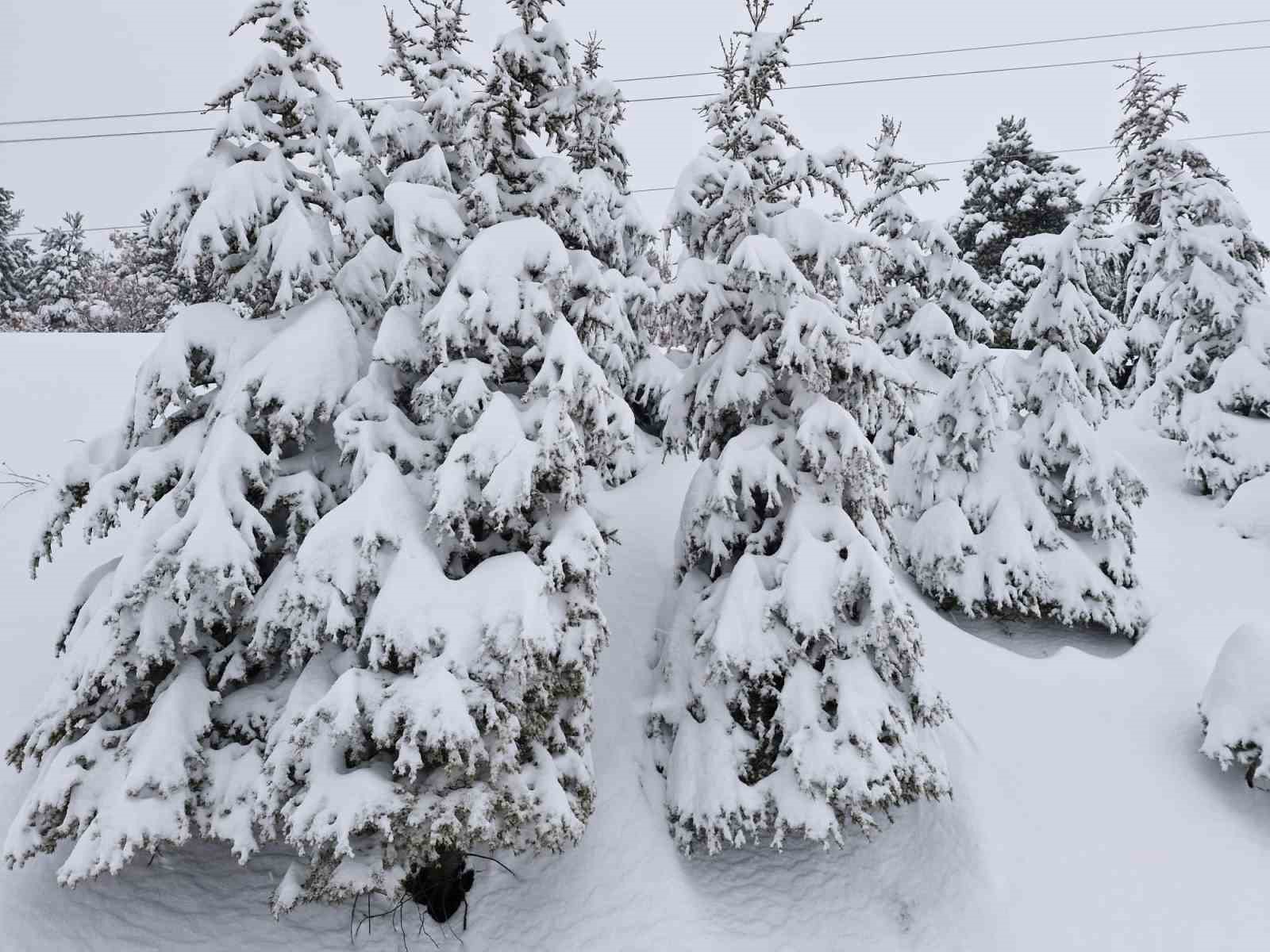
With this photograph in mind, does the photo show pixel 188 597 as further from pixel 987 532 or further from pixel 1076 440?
pixel 1076 440

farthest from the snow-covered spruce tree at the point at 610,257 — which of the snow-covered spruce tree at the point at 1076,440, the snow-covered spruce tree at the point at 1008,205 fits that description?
the snow-covered spruce tree at the point at 1008,205

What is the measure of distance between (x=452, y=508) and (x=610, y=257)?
9919 mm

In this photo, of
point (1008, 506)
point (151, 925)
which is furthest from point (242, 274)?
point (1008, 506)

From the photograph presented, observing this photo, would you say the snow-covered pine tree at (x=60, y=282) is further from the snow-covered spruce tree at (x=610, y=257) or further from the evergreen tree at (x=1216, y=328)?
the evergreen tree at (x=1216, y=328)

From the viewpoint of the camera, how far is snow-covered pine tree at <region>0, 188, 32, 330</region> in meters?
38.3

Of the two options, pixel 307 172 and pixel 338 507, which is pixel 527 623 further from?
pixel 307 172

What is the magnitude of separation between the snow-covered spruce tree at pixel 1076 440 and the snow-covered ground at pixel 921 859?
99 cm

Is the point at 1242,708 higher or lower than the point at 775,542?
lower

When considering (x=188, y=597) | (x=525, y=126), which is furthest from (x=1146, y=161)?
(x=188, y=597)

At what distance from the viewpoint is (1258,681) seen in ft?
32.3

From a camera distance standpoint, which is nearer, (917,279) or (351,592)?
(351,592)

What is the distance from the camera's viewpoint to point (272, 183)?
785 cm

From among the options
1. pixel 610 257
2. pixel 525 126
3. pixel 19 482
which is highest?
pixel 525 126

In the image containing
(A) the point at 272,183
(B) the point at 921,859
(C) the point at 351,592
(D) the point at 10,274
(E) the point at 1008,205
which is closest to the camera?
(C) the point at 351,592
